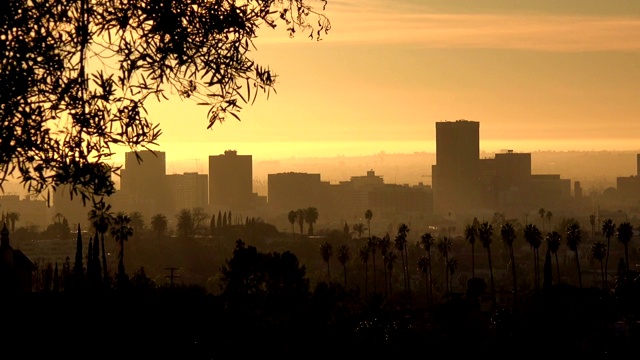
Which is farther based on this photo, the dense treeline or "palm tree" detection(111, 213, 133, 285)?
"palm tree" detection(111, 213, 133, 285)

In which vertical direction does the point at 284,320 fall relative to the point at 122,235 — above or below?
below

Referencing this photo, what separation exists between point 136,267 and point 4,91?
137677 mm

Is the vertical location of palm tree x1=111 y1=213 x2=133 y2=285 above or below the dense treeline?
above

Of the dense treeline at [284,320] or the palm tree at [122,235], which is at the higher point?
the palm tree at [122,235]

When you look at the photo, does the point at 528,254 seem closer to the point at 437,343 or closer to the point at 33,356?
the point at 437,343

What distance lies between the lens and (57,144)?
314 inches

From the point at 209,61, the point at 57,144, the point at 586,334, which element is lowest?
the point at 586,334

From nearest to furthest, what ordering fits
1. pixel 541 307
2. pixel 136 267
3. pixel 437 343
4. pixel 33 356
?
pixel 33 356
pixel 437 343
pixel 541 307
pixel 136 267

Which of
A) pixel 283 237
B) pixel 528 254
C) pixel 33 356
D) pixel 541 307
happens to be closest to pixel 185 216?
pixel 283 237

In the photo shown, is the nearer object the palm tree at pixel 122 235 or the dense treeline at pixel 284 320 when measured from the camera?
the dense treeline at pixel 284 320

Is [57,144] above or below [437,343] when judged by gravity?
above

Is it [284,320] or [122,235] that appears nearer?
[284,320]

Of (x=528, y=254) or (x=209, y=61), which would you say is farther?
(x=528, y=254)

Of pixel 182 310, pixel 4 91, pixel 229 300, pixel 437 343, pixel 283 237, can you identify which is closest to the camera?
pixel 4 91
